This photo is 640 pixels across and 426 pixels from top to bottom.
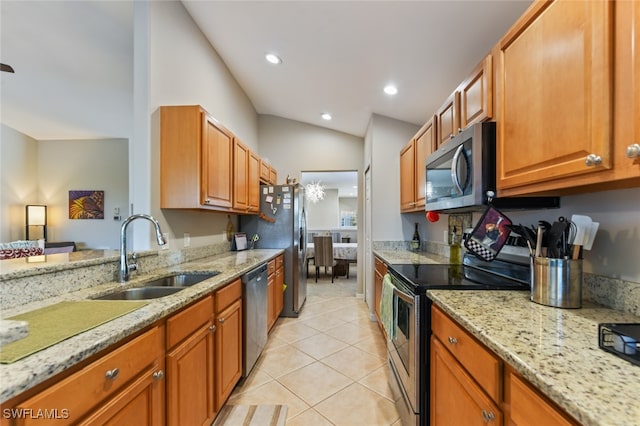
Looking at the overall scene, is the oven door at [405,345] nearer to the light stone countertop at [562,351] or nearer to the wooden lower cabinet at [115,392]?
the light stone countertop at [562,351]

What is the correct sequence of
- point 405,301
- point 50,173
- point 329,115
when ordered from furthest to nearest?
point 50,173 < point 329,115 < point 405,301

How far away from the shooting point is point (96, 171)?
17.6ft

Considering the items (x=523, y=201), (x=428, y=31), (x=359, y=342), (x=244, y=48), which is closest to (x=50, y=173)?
(x=244, y=48)

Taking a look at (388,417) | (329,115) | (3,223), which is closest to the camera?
(388,417)

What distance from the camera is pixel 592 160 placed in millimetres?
868

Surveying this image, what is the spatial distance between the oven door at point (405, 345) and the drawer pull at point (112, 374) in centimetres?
130

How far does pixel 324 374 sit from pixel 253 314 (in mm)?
792

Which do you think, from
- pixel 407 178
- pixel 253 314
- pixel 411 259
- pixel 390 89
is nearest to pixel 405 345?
pixel 411 259

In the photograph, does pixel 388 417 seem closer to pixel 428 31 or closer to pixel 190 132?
pixel 190 132

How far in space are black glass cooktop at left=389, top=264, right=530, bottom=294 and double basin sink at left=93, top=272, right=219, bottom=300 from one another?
1302 millimetres

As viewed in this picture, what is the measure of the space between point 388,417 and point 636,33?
7.14 ft

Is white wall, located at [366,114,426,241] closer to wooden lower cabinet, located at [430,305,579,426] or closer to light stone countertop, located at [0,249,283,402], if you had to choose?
wooden lower cabinet, located at [430,305,579,426]

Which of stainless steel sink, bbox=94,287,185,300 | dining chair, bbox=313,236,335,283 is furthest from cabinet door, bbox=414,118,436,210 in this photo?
dining chair, bbox=313,236,335,283

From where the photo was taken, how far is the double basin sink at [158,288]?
1.52m
